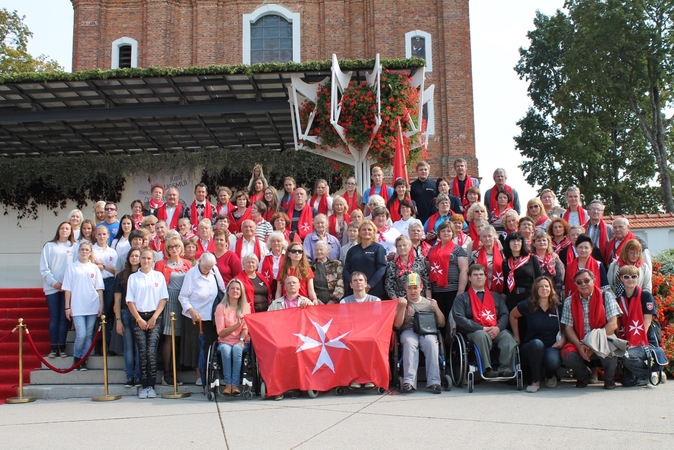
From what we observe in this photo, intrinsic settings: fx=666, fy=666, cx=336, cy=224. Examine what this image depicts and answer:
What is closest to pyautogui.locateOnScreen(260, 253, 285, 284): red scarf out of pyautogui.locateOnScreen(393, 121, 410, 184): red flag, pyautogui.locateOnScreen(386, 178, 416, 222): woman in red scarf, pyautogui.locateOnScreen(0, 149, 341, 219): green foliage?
pyautogui.locateOnScreen(386, 178, 416, 222): woman in red scarf

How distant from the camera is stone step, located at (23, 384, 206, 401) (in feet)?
28.1

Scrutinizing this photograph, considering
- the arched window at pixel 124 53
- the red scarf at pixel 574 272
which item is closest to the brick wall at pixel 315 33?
the arched window at pixel 124 53

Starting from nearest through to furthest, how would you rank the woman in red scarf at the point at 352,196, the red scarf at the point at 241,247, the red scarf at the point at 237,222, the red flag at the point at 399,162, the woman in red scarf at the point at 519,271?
the woman in red scarf at the point at 519,271
the red scarf at the point at 241,247
the red scarf at the point at 237,222
the woman in red scarf at the point at 352,196
the red flag at the point at 399,162

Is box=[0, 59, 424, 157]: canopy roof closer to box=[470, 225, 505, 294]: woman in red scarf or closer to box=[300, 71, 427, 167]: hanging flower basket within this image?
box=[300, 71, 427, 167]: hanging flower basket

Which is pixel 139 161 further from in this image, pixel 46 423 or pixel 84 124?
pixel 46 423

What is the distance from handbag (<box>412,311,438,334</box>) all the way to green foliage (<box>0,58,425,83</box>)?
7800mm

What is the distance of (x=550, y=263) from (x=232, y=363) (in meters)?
4.17

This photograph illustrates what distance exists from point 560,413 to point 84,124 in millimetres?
15642

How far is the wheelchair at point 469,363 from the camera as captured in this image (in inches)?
308

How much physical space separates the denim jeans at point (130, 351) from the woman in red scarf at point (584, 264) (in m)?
5.62

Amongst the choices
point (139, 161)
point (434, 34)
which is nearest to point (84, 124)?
point (139, 161)

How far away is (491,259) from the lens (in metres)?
8.70

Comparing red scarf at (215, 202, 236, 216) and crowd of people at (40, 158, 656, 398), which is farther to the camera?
red scarf at (215, 202, 236, 216)

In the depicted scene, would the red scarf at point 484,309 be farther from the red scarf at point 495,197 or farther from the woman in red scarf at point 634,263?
the red scarf at point 495,197
